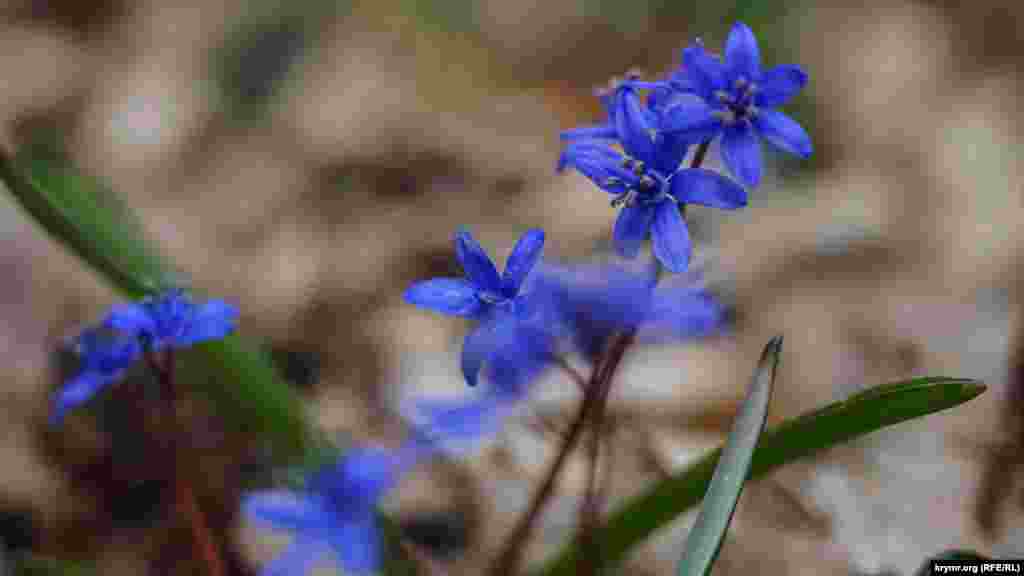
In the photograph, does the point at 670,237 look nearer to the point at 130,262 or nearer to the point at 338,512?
the point at 338,512

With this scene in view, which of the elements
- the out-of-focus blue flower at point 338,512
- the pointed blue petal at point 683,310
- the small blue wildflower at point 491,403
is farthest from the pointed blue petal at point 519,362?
the out-of-focus blue flower at point 338,512

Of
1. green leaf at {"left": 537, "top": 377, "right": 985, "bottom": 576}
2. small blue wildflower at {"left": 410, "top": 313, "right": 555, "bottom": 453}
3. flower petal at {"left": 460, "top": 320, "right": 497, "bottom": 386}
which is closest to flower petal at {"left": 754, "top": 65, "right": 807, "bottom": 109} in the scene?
green leaf at {"left": 537, "top": 377, "right": 985, "bottom": 576}

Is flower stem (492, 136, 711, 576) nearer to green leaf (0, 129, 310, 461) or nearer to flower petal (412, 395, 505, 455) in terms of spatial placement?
flower petal (412, 395, 505, 455)

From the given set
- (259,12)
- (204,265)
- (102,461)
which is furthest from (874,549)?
(259,12)

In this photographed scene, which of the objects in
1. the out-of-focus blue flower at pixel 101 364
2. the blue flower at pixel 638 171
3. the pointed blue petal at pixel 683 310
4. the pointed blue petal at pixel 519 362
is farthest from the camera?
the pointed blue petal at pixel 683 310

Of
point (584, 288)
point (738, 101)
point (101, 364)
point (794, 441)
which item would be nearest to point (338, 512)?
point (101, 364)

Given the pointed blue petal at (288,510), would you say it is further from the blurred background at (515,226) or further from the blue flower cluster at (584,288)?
the blurred background at (515,226)
